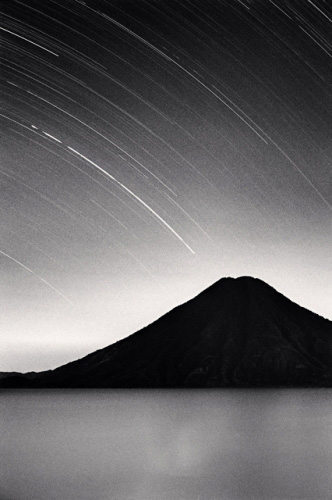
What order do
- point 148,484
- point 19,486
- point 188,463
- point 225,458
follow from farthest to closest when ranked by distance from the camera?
point 225,458 → point 188,463 → point 148,484 → point 19,486

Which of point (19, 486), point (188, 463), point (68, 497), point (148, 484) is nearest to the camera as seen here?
point (68, 497)

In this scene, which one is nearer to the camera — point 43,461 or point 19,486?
point 19,486

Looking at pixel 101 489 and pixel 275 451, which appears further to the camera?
pixel 275 451

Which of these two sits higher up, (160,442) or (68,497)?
(160,442)

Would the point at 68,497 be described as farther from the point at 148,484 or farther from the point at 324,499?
the point at 324,499

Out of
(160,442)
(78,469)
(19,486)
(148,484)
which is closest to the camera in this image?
(19,486)

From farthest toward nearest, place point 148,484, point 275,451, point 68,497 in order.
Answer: point 275,451
point 148,484
point 68,497

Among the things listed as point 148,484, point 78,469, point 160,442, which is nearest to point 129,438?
point 160,442

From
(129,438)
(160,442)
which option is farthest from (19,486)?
(129,438)

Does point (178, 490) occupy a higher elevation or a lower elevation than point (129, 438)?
lower

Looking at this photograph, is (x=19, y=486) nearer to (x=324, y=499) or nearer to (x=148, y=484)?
(x=148, y=484)
